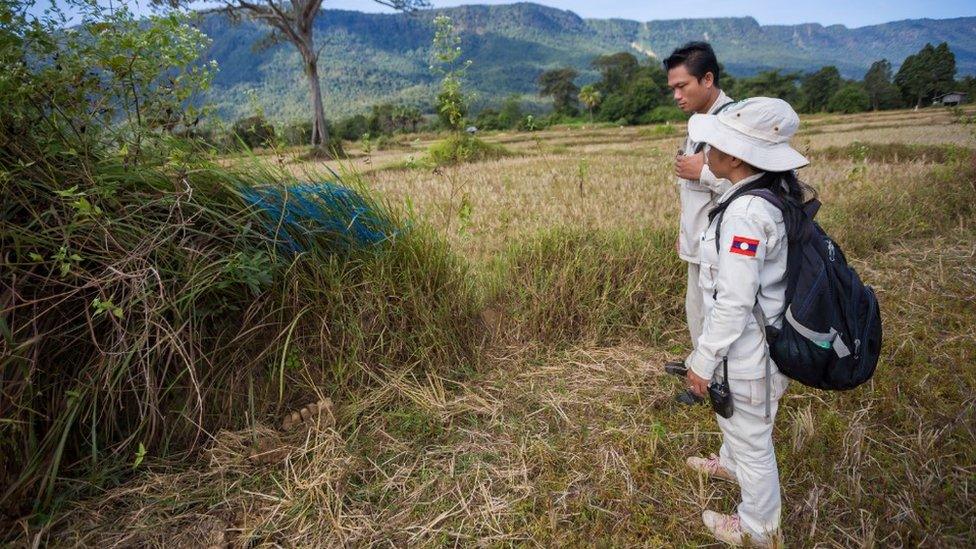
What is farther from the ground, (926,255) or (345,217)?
(345,217)

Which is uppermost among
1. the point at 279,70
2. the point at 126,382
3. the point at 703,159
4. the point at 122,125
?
the point at 279,70

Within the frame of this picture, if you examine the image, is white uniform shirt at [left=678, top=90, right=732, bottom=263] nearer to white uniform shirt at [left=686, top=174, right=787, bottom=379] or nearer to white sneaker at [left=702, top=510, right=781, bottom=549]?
white uniform shirt at [left=686, top=174, right=787, bottom=379]

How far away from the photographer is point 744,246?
1.51m

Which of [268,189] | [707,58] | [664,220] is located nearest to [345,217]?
[268,189]

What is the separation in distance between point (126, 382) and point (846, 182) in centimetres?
860

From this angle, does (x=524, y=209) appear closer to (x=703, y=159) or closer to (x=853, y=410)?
(x=703, y=159)

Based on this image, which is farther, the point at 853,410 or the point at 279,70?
the point at 279,70

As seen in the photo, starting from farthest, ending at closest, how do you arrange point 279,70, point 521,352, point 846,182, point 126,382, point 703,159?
point 279,70 → point 846,182 → point 521,352 → point 703,159 → point 126,382

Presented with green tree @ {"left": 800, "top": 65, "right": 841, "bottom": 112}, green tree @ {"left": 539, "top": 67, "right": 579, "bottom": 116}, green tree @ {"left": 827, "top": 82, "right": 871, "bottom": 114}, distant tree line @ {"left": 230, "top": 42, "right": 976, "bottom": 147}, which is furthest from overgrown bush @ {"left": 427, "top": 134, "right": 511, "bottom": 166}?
green tree @ {"left": 800, "top": 65, "right": 841, "bottom": 112}

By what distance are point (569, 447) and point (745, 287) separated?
4.00 feet

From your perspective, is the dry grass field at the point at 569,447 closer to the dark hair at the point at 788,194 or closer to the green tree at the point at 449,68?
the green tree at the point at 449,68

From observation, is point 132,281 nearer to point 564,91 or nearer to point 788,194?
point 788,194

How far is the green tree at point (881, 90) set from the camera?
137 feet

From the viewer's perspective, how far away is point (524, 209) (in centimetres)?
607
